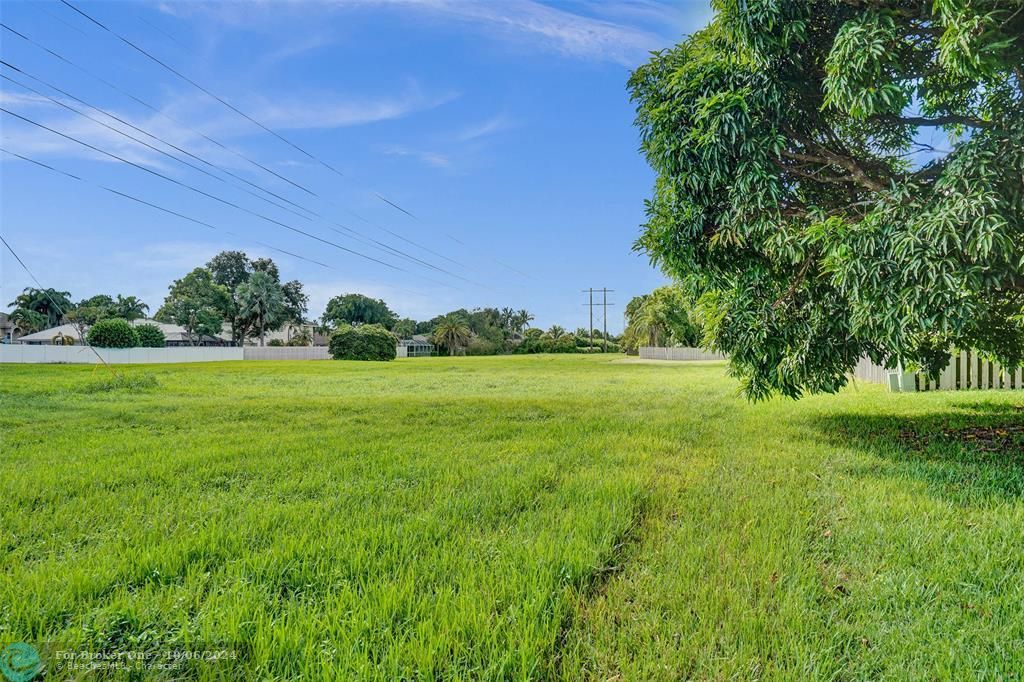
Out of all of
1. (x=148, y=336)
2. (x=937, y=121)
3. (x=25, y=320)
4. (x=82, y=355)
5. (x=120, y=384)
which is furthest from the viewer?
(x=25, y=320)

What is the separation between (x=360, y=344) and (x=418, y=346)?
2433 centimetres

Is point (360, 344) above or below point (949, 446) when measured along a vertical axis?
above

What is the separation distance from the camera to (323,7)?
7551mm

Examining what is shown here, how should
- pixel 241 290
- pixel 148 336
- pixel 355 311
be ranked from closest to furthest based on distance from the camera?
pixel 148 336 → pixel 241 290 → pixel 355 311

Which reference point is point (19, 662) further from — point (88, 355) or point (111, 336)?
point (88, 355)

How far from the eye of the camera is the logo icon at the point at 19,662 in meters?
1.57

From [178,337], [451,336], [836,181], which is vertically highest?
[836,181]

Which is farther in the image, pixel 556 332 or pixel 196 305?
pixel 556 332

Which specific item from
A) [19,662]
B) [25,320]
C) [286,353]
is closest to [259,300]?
[286,353]

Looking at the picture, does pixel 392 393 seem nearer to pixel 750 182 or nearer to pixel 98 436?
pixel 98 436

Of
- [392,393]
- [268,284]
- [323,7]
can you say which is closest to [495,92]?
[323,7]

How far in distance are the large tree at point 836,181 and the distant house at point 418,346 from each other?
49.8m

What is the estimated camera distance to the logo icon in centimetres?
157

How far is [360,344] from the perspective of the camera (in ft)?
110
